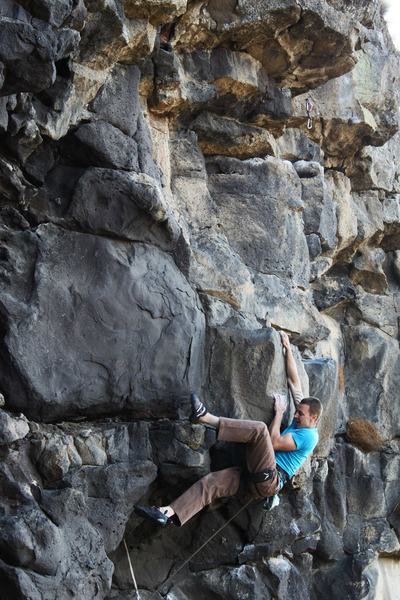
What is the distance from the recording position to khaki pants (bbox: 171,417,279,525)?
7.64 metres

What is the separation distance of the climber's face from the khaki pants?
0.58 metres

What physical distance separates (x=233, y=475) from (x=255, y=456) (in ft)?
1.08

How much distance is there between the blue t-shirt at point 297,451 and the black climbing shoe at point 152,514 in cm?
144

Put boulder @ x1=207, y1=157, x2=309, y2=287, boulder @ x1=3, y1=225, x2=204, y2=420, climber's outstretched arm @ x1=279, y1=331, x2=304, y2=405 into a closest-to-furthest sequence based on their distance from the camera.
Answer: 1. boulder @ x1=3, y1=225, x2=204, y2=420
2. climber's outstretched arm @ x1=279, y1=331, x2=304, y2=405
3. boulder @ x1=207, y1=157, x2=309, y2=287

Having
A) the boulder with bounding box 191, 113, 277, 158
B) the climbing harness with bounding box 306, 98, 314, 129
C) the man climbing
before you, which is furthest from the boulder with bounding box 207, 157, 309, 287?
the man climbing

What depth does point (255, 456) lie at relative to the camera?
306 inches

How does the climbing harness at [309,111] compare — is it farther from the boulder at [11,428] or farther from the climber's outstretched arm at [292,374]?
the boulder at [11,428]

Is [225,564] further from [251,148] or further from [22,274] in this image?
[251,148]

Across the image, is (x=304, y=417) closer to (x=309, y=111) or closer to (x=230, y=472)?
(x=230, y=472)

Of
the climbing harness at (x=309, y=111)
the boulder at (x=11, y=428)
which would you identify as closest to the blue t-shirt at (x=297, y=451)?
the boulder at (x=11, y=428)

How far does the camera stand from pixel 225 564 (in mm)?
8492

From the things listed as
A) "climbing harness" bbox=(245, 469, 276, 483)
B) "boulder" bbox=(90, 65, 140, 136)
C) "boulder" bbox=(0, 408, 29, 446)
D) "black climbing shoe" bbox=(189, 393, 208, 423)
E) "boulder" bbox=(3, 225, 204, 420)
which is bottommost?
"climbing harness" bbox=(245, 469, 276, 483)

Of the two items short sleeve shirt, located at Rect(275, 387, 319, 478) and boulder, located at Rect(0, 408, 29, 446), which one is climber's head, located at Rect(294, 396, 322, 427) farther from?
boulder, located at Rect(0, 408, 29, 446)

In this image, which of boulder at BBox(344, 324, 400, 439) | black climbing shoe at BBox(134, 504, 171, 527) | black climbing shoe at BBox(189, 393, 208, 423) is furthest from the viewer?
boulder at BBox(344, 324, 400, 439)
